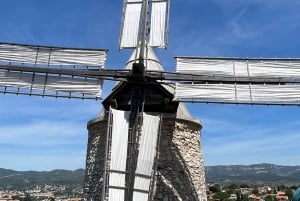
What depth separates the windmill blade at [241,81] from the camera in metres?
9.42

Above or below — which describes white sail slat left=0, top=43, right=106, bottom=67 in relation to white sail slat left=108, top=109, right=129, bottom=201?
above

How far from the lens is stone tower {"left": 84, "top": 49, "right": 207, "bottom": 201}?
9.90 meters

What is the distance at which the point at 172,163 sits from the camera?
10.0m

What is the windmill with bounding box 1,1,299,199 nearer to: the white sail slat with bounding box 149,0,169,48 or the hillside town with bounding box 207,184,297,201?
the white sail slat with bounding box 149,0,169,48

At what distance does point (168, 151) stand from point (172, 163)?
0.95 ft

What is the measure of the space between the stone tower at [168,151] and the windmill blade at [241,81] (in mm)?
729

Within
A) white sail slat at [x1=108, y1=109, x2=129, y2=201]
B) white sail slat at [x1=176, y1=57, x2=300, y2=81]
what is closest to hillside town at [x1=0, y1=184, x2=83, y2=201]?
white sail slat at [x1=108, y1=109, x2=129, y2=201]

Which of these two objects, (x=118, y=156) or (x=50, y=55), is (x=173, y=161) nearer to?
(x=118, y=156)

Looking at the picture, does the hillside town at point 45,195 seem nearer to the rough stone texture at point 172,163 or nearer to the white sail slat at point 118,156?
the rough stone texture at point 172,163

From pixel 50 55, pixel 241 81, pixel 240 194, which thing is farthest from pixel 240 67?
pixel 240 194

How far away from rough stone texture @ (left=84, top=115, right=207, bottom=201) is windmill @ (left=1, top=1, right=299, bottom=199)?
0.64 m

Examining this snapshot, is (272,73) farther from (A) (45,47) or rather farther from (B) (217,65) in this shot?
(A) (45,47)

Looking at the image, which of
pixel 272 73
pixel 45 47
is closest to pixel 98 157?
pixel 45 47

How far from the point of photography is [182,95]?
9625mm
